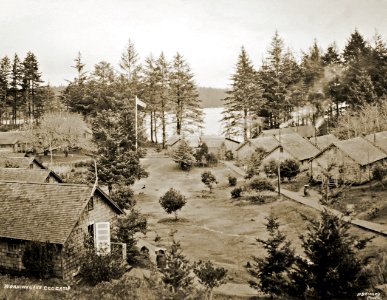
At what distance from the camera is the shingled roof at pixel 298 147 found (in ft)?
166

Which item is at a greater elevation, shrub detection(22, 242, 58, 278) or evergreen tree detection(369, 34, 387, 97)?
evergreen tree detection(369, 34, 387, 97)

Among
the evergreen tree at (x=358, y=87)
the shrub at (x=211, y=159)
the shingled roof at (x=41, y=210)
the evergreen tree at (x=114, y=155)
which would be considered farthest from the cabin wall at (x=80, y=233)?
the evergreen tree at (x=358, y=87)

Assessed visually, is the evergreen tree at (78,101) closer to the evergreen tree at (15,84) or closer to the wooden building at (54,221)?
the evergreen tree at (15,84)

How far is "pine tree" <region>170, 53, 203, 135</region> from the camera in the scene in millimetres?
66125

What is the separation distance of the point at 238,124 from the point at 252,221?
3928 centimetres

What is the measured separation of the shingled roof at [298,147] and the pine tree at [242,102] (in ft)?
45.6

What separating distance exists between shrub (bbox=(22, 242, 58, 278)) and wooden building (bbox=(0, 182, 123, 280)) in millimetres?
232

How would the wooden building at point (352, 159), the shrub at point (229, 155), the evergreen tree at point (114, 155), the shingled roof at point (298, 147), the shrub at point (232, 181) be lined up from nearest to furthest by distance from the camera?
1. the evergreen tree at point (114, 155)
2. the wooden building at point (352, 159)
3. the shrub at point (232, 181)
4. the shingled roof at point (298, 147)
5. the shrub at point (229, 155)

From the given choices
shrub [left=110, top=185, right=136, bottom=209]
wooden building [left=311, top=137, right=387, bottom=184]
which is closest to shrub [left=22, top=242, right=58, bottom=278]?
shrub [left=110, top=185, right=136, bottom=209]

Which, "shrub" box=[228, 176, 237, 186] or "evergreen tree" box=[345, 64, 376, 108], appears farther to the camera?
"evergreen tree" box=[345, 64, 376, 108]

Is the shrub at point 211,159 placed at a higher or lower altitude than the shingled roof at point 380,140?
lower

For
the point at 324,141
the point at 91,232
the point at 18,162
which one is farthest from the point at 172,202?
the point at 324,141

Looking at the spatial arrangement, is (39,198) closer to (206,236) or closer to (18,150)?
(206,236)

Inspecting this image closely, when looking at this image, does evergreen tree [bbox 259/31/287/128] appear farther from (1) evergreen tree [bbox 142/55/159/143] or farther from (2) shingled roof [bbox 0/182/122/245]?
(2) shingled roof [bbox 0/182/122/245]
